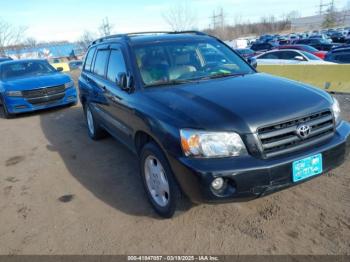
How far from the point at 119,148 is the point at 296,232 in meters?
3.40

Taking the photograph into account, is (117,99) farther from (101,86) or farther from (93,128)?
(93,128)

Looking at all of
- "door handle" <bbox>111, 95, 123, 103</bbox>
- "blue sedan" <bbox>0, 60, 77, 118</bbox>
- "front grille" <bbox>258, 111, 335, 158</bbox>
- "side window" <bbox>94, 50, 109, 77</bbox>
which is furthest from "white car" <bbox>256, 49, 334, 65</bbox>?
"front grille" <bbox>258, 111, 335, 158</bbox>

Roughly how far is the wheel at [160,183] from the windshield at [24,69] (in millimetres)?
7540

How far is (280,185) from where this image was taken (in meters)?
2.65

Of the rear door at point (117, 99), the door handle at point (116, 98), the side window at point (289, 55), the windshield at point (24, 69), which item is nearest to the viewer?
the rear door at point (117, 99)

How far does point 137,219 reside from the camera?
3.35 metres

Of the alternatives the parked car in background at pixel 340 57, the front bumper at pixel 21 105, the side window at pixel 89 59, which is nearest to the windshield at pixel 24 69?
the front bumper at pixel 21 105

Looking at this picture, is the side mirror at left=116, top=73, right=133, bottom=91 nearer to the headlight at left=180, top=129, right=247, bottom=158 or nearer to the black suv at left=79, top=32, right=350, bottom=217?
the black suv at left=79, top=32, right=350, bottom=217

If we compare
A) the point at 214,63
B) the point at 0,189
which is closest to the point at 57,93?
the point at 0,189

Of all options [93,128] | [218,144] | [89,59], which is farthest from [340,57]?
[218,144]

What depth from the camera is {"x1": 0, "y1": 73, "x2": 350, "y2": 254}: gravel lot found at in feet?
9.35

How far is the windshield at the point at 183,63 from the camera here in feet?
12.1

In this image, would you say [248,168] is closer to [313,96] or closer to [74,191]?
[313,96]

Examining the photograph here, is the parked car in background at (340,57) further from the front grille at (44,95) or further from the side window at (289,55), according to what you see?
the front grille at (44,95)
